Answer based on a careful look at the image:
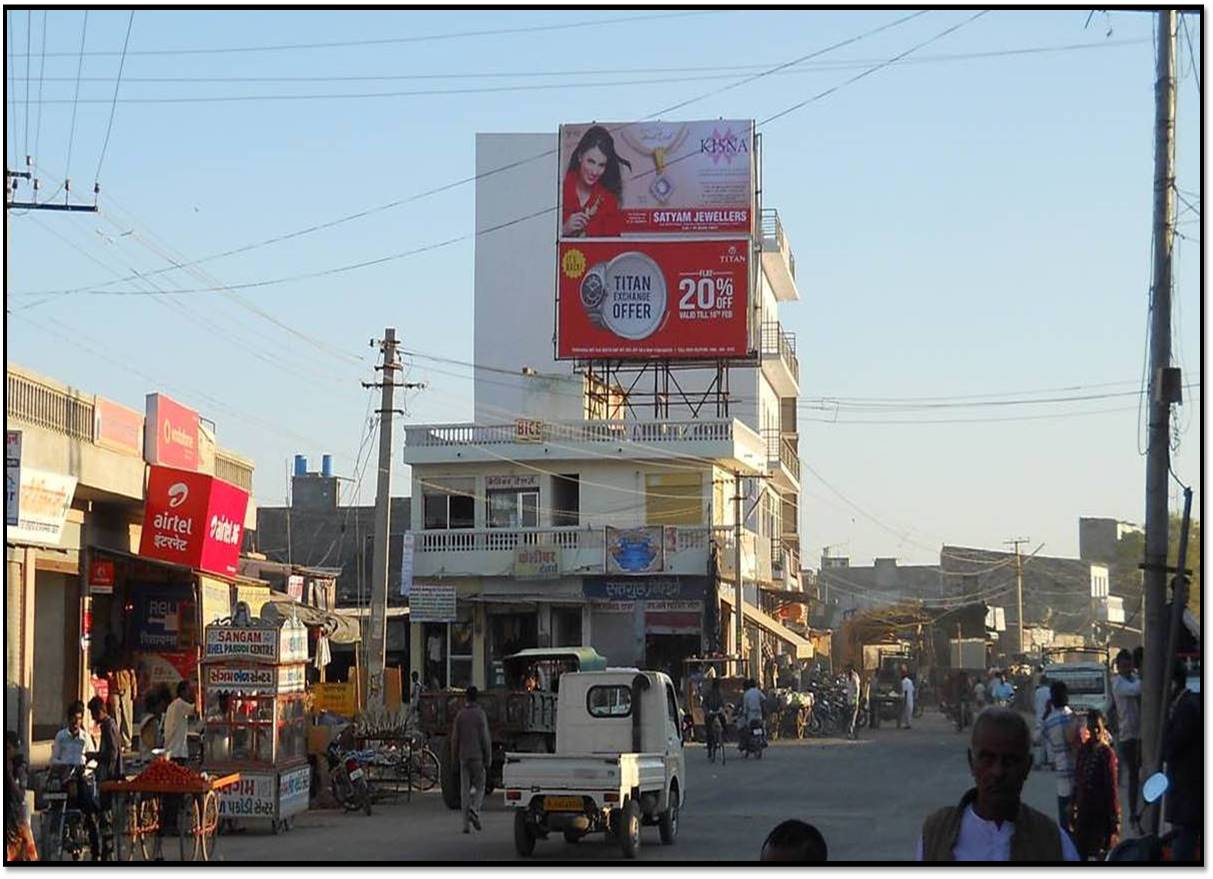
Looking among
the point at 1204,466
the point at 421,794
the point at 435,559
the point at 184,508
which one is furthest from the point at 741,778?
the point at 435,559

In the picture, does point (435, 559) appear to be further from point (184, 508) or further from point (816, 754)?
point (184, 508)

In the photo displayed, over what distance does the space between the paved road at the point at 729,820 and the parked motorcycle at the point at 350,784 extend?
0.77 ft

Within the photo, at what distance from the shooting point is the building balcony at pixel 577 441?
1970 inches

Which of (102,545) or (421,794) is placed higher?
(102,545)

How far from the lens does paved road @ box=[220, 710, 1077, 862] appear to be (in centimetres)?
1670

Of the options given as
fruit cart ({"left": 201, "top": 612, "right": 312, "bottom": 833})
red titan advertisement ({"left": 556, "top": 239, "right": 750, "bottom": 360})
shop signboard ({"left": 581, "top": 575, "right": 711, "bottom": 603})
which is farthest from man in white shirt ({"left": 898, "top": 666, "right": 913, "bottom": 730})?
fruit cart ({"left": 201, "top": 612, "right": 312, "bottom": 833})

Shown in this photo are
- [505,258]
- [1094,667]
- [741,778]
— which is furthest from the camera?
[505,258]

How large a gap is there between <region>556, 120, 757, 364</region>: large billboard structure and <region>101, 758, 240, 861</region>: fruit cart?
118 ft

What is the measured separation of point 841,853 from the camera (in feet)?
52.4

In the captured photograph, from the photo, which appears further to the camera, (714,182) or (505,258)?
(505,258)

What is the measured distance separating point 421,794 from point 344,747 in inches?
92.9

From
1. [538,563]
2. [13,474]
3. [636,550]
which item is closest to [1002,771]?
[13,474]

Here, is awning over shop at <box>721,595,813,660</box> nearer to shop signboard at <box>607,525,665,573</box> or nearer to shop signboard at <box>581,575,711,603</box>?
shop signboard at <box>581,575,711,603</box>

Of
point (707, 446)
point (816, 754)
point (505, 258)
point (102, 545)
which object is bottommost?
point (816, 754)
